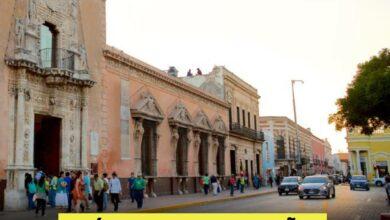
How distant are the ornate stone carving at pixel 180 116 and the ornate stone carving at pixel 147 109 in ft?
4.95

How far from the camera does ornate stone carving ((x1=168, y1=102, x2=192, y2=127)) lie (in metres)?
29.8

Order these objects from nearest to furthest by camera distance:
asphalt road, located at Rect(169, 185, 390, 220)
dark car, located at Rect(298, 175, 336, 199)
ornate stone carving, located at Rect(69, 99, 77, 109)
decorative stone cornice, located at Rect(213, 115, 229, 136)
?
asphalt road, located at Rect(169, 185, 390, 220) < ornate stone carving, located at Rect(69, 99, 77, 109) < dark car, located at Rect(298, 175, 336, 199) < decorative stone cornice, located at Rect(213, 115, 229, 136)

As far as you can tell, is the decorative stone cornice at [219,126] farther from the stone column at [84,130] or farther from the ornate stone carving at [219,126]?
the stone column at [84,130]

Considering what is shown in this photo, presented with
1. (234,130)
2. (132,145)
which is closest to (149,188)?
(132,145)

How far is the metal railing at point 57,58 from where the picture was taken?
789 inches

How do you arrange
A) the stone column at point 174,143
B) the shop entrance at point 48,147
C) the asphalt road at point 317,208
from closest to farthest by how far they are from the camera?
the asphalt road at point 317,208, the shop entrance at point 48,147, the stone column at point 174,143

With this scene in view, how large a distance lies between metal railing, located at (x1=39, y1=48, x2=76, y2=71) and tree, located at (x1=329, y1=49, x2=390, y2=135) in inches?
547

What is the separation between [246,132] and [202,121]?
11751 millimetres

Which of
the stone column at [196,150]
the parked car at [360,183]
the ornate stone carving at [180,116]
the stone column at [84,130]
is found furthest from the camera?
the parked car at [360,183]

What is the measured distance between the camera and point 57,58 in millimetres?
20797

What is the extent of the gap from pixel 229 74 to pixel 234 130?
211 inches

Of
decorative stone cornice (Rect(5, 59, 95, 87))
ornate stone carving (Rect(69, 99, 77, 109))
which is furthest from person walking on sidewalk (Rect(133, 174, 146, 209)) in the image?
decorative stone cornice (Rect(5, 59, 95, 87))

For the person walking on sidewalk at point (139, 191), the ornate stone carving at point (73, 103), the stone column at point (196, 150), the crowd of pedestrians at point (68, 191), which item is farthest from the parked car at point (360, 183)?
the ornate stone carving at point (73, 103)

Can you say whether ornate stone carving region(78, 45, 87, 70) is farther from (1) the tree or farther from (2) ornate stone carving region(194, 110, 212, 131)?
(1) the tree
